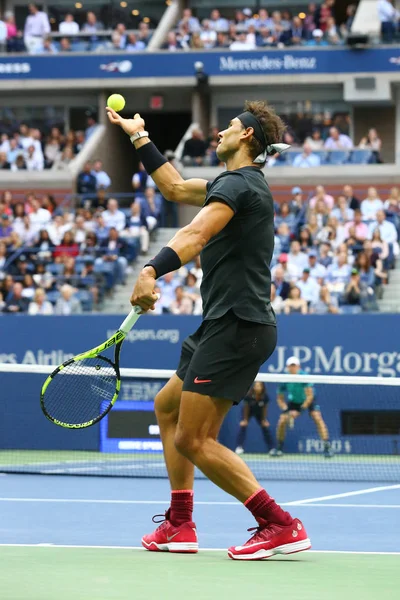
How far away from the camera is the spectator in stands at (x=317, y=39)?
26625 millimetres

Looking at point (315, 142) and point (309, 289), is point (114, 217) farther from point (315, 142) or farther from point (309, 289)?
point (315, 142)

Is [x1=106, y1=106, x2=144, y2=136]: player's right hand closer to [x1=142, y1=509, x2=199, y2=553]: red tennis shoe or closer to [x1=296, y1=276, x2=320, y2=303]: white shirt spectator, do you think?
[x1=142, y1=509, x2=199, y2=553]: red tennis shoe

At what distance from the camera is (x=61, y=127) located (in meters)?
30.1

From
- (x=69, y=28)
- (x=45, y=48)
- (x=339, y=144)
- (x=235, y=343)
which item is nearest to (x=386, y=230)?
(x=339, y=144)

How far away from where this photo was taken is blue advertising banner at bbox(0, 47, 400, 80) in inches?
1036

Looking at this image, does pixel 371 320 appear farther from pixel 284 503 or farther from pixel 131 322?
pixel 131 322

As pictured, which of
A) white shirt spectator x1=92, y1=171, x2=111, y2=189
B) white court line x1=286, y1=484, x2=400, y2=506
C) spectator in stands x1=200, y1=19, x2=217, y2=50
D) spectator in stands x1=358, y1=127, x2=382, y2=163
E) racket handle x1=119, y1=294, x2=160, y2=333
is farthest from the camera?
spectator in stands x1=200, y1=19, x2=217, y2=50

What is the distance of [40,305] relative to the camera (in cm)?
1978

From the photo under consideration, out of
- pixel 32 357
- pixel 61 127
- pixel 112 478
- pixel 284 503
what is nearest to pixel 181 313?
pixel 32 357

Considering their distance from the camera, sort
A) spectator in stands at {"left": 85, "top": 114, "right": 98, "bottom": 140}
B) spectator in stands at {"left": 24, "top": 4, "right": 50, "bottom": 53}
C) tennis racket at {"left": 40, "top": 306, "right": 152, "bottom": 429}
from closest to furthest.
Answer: tennis racket at {"left": 40, "top": 306, "right": 152, "bottom": 429} → spectator in stands at {"left": 85, "top": 114, "right": 98, "bottom": 140} → spectator in stands at {"left": 24, "top": 4, "right": 50, "bottom": 53}

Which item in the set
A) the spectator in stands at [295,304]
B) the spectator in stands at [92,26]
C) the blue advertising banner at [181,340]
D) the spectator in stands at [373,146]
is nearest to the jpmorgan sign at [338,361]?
the blue advertising banner at [181,340]

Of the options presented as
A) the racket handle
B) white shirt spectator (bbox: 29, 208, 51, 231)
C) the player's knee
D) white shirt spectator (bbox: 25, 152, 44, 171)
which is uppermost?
the racket handle

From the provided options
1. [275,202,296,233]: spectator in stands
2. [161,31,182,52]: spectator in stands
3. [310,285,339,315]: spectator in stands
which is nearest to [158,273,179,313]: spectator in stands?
[310,285,339,315]: spectator in stands

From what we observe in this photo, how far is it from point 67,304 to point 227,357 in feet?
46.2
